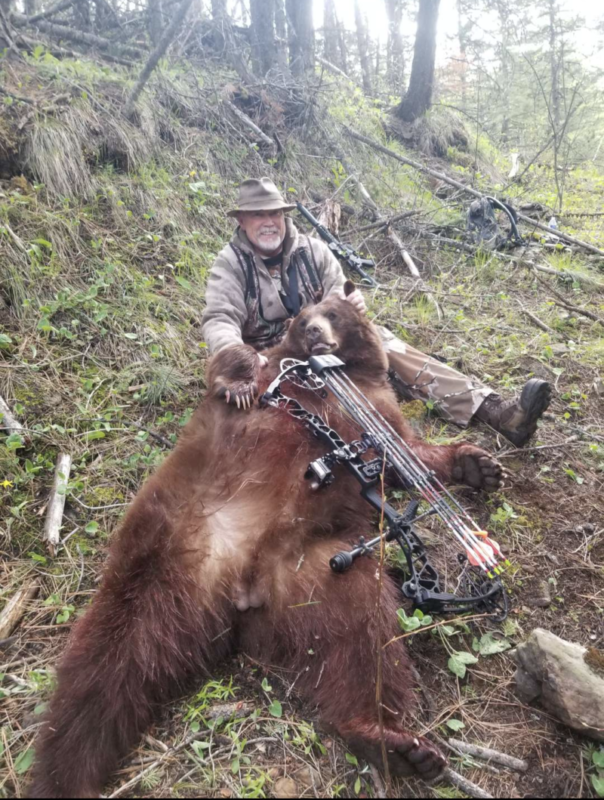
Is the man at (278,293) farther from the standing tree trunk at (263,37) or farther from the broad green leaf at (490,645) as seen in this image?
the standing tree trunk at (263,37)

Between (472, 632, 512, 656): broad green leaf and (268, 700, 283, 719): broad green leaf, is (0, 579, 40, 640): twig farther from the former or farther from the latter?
(472, 632, 512, 656): broad green leaf

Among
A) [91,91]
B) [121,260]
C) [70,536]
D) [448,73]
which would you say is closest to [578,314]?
[121,260]

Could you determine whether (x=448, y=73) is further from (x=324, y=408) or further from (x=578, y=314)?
(x=324, y=408)

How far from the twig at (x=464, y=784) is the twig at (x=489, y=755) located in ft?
0.33

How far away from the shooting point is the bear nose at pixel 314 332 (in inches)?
129

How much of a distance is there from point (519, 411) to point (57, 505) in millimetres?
2849

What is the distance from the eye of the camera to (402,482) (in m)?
2.66

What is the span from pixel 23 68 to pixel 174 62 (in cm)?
256

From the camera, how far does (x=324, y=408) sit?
3049 mm

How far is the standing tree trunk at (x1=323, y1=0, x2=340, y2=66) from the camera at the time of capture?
13297mm

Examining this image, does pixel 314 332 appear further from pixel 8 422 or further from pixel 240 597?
pixel 8 422

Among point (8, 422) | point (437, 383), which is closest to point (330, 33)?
point (437, 383)

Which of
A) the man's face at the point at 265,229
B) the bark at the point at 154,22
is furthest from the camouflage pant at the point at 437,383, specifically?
the bark at the point at 154,22

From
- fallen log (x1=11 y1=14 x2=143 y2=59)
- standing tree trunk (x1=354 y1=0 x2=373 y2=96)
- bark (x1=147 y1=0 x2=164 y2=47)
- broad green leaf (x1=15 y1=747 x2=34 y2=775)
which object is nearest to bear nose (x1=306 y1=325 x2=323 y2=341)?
broad green leaf (x1=15 y1=747 x2=34 y2=775)
